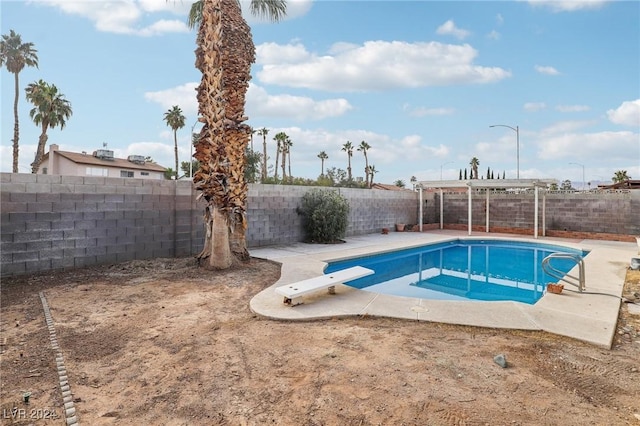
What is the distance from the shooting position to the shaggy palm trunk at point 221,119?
26.0 feet

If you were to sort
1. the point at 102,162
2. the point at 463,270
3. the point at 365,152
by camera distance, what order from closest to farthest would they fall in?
the point at 463,270 → the point at 102,162 → the point at 365,152

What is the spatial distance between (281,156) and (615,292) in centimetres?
4184

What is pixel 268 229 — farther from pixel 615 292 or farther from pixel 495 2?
pixel 495 2

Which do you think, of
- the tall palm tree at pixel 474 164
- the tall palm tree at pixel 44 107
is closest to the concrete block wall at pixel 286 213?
the tall palm tree at pixel 44 107

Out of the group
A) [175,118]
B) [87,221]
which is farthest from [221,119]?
[175,118]

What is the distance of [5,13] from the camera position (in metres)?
7.11

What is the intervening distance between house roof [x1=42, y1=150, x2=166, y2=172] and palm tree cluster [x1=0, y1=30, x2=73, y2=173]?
73.4 inches

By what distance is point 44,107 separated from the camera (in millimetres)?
24922

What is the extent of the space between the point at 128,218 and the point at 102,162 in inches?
906

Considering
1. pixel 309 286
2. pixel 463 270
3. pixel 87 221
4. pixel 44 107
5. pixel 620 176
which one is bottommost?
pixel 463 270

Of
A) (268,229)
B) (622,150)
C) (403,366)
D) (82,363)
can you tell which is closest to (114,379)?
(82,363)

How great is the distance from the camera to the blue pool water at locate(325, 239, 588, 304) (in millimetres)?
7625

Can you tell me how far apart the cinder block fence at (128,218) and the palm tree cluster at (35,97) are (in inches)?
891

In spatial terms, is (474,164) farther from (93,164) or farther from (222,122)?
(222,122)
